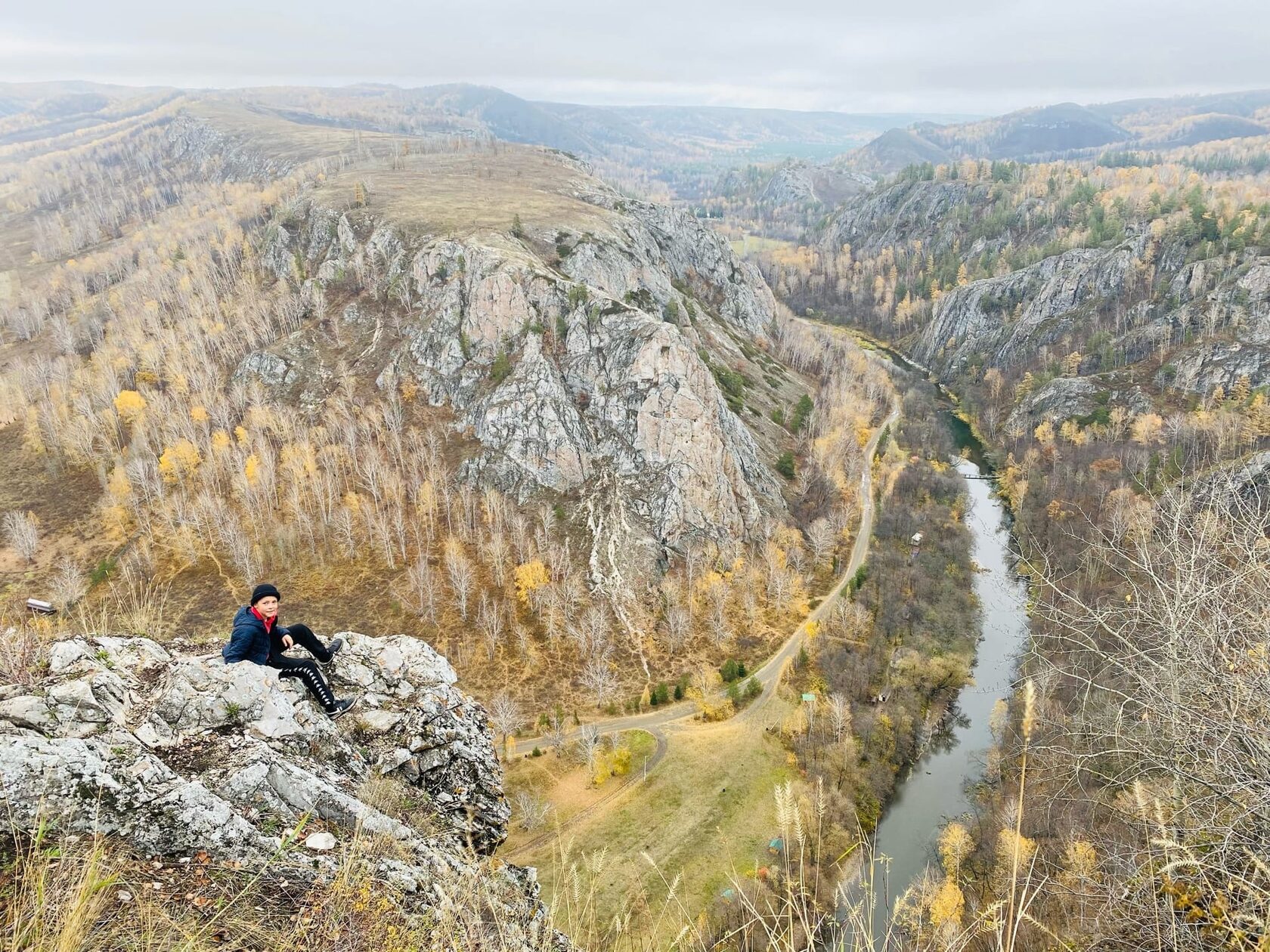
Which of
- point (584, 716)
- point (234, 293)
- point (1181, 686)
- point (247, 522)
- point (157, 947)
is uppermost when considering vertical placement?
point (1181, 686)

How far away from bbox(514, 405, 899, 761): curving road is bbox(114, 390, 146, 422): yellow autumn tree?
71911 millimetres

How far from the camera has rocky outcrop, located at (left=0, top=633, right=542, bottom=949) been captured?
7242 millimetres

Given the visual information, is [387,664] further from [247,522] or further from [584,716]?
[247,522]

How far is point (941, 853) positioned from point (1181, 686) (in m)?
42.2

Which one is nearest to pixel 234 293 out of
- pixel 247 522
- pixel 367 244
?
pixel 367 244

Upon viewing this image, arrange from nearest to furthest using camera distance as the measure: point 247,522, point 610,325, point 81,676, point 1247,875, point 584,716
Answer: point 1247,875 → point 81,676 → point 584,716 → point 247,522 → point 610,325

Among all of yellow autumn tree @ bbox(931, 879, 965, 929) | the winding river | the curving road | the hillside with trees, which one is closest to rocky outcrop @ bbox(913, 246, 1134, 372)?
the hillside with trees

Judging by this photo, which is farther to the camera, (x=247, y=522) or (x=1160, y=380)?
(x=1160, y=380)

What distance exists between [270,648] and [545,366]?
223 feet

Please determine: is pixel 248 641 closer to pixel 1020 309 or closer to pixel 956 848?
pixel 956 848

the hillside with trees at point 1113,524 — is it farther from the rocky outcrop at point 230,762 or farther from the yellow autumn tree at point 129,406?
the yellow autumn tree at point 129,406

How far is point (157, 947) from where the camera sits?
5.36 metres

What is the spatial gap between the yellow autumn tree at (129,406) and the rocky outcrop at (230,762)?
296 feet

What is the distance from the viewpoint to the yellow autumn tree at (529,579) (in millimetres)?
62719
